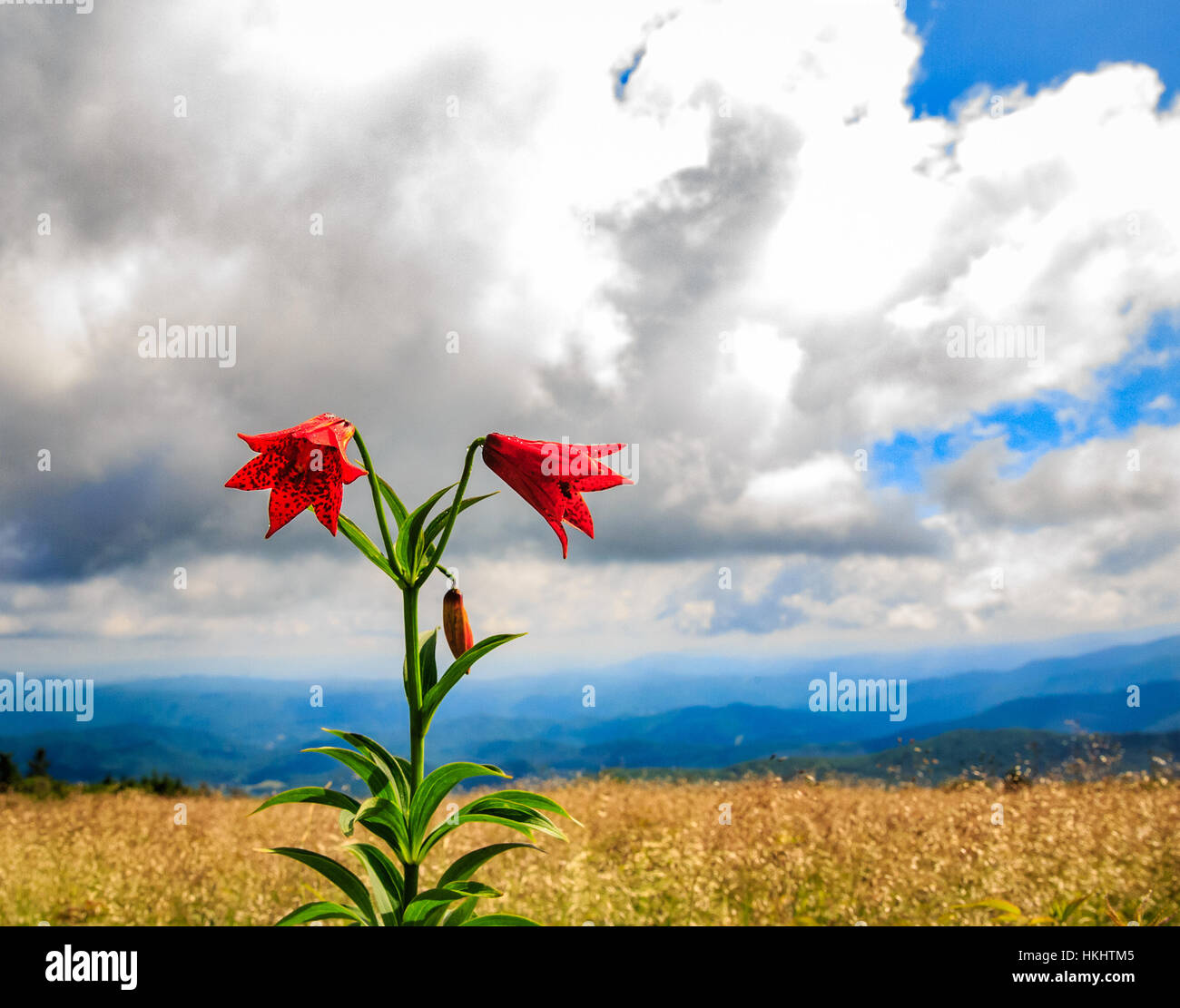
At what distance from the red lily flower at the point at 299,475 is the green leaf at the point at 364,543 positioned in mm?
119

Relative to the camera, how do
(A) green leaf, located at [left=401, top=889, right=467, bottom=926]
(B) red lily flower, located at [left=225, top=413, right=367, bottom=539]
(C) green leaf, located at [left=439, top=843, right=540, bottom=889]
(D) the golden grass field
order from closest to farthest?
(B) red lily flower, located at [left=225, top=413, right=367, bottom=539] < (A) green leaf, located at [left=401, top=889, right=467, bottom=926] < (C) green leaf, located at [left=439, top=843, right=540, bottom=889] < (D) the golden grass field

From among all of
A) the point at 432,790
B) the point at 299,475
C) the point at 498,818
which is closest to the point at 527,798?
the point at 498,818

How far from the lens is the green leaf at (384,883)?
172 centimetres

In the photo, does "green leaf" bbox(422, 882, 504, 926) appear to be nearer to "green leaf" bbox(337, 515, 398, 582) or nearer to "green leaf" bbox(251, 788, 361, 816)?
"green leaf" bbox(251, 788, 361, 816)

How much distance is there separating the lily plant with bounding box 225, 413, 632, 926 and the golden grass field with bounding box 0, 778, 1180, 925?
75.3 inches

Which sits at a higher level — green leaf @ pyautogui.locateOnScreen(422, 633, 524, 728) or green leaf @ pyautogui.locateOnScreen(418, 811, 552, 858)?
green leaf @ pyautogui.locateOnScreen(422, 633, 524, 728)

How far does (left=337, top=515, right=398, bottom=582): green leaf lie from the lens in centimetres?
169

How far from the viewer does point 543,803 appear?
66.9 inches

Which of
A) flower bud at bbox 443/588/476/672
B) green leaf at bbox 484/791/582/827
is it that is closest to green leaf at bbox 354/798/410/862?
green leaf at bbox 484/791/582/827

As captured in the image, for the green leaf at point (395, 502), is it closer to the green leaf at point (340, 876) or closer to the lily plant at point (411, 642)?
the lily plant at point (411, 642)

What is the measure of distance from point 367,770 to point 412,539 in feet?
1.62
